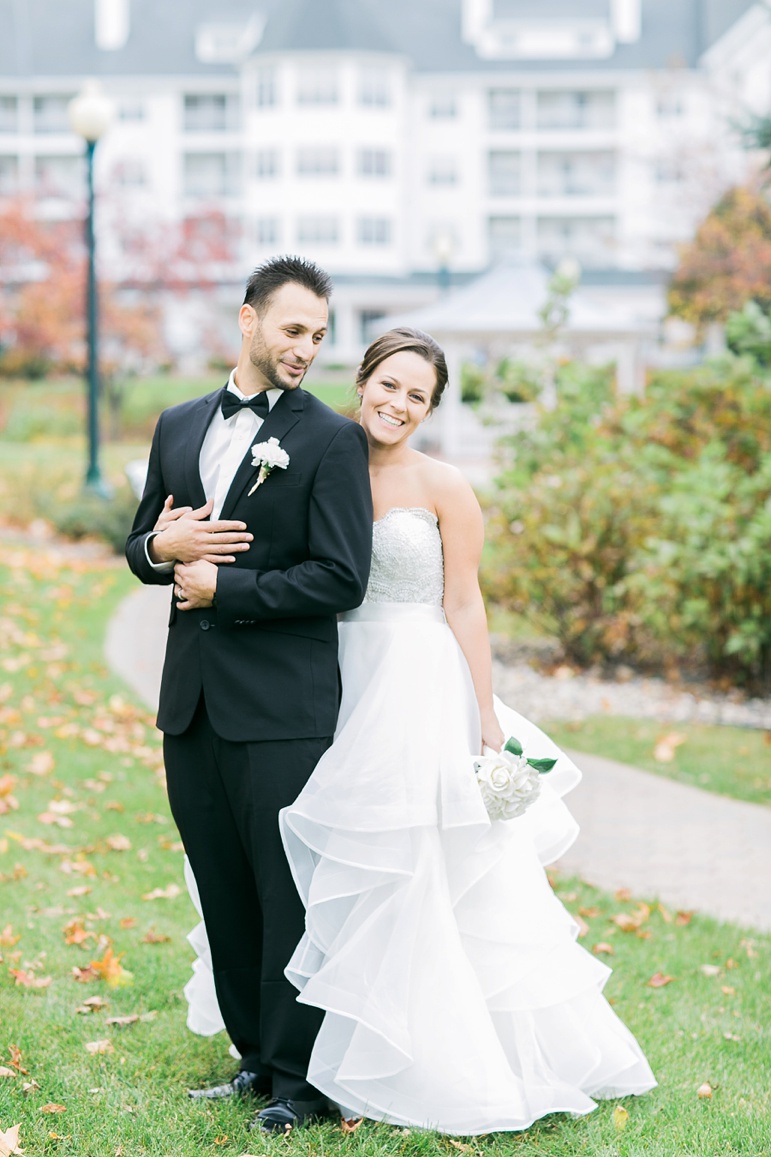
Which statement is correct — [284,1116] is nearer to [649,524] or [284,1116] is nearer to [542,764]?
[542,764]

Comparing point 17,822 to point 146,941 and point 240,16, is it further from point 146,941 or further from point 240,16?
point 240,16

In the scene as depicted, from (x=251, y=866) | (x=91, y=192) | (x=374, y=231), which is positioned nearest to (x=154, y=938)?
(x=251, y=866)

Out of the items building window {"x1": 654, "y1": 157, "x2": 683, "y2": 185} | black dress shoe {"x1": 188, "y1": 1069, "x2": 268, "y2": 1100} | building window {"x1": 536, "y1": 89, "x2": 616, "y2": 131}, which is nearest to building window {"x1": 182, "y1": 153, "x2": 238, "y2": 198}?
building window {"x1": 536, "y1": 89, "x2": 616, "y2": 131}

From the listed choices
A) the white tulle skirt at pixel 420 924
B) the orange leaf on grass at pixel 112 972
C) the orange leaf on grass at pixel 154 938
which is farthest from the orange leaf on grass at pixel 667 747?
the white tulle skirt at pixel 420 924

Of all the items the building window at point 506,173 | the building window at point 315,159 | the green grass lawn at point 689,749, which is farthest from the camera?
the building window at point 506,173

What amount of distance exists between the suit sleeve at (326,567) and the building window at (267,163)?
178 ft

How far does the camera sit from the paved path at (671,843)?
5.92m

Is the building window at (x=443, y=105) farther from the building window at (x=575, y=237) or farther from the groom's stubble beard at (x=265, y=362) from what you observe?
the groom's stubble beard at (x=265, y=362)

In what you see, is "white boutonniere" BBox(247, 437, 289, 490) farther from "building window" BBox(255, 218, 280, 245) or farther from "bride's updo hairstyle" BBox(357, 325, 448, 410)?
"building window" BBox(255, 218, 280, 245)

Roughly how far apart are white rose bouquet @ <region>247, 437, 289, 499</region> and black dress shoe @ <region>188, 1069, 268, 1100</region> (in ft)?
5.83

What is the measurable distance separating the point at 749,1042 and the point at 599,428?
22.8 feet

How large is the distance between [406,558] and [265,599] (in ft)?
1.51

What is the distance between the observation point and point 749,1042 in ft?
14.4

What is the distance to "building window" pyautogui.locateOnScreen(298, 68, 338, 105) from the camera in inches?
2149
